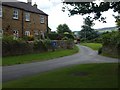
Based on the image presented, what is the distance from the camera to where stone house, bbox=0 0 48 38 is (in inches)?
1885

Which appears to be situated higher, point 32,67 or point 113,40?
point 113,40

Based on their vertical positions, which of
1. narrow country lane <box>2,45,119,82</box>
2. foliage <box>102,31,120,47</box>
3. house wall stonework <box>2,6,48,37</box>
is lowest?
narrow country lane <box>2,45,119,82</box>

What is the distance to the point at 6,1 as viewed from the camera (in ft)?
162

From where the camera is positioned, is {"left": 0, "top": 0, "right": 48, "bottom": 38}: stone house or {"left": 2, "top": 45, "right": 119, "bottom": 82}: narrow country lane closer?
{"left": 2, "top": 45, "right": 119, "bottom": 82}: narrow country lane

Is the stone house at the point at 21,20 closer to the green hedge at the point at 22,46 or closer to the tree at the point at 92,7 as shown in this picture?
the green hedge at the point at 22,46

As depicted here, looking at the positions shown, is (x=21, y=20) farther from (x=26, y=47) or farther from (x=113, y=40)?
(x=113, y=40)

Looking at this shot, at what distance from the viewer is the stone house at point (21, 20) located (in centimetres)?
4788

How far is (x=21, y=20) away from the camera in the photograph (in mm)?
51812

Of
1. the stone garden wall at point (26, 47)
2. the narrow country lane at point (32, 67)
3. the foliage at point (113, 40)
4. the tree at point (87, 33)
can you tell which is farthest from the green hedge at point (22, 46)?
the tree at point (87, 33)

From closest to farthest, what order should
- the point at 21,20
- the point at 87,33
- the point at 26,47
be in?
the point at 26,47 < the point at 21,20 < the point at 87,33

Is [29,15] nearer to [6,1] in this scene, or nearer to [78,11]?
[6,1]

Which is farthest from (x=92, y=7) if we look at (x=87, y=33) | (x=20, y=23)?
(x=87, y=33)

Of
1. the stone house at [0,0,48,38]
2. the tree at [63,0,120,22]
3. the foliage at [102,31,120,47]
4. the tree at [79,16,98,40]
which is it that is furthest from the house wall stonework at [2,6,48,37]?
the tree at [79,16,98,40]

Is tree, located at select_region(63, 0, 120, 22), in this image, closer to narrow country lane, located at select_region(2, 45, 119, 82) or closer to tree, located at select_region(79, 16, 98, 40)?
narrow country lane, located at select_region(2, 45, 119, 82)
